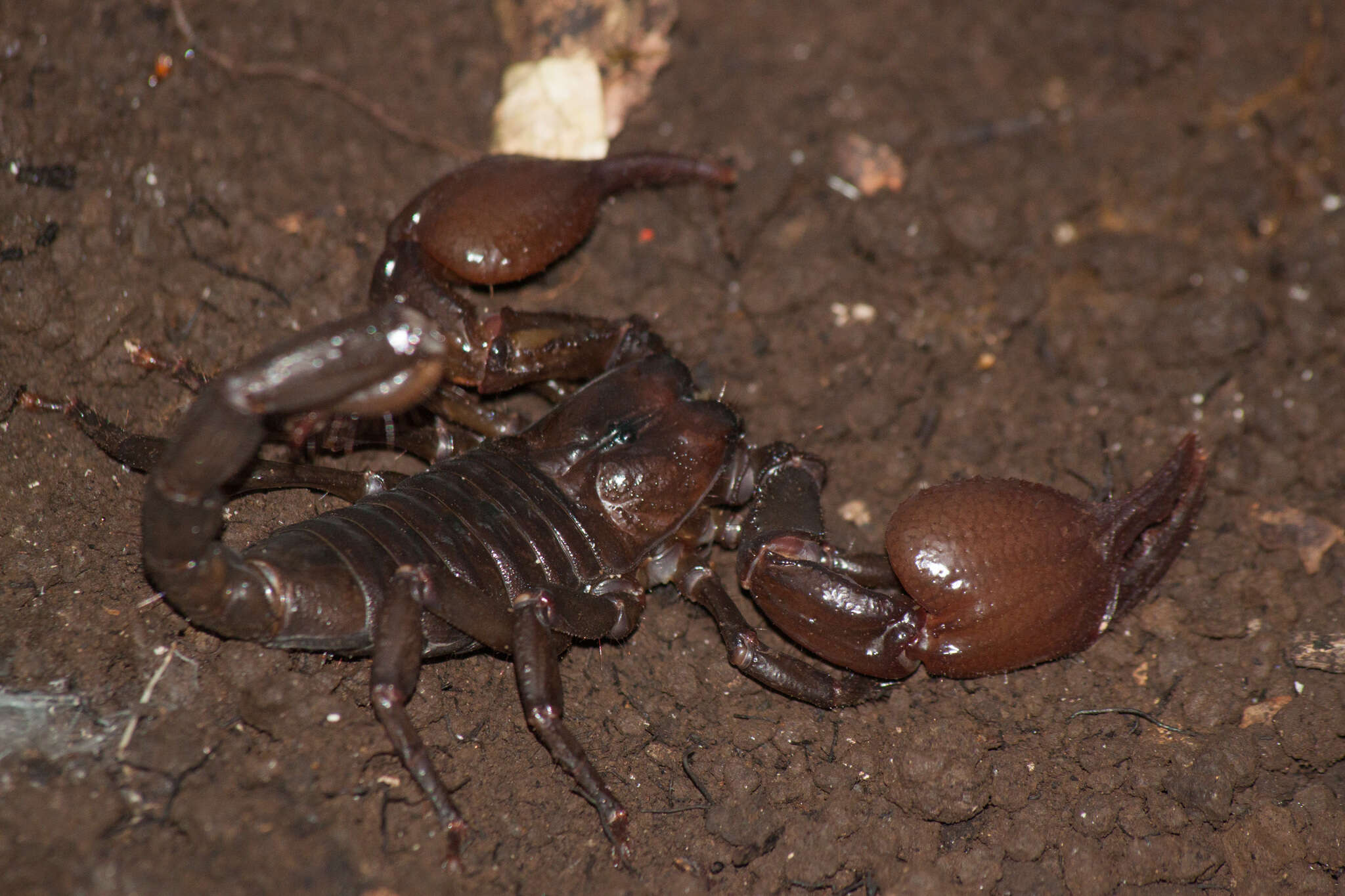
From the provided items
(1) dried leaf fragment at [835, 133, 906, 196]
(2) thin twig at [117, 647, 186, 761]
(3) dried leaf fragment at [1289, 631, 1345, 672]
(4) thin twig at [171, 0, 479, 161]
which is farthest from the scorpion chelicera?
(1) dried leaf fragment at [835, 133, 906, 196]

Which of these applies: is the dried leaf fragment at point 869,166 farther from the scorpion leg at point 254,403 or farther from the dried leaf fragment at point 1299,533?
the scorpion leg at point 254,403

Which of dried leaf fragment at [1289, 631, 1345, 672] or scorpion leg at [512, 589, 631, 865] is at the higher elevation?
scorpion leg at [512, 589, 631, 865]

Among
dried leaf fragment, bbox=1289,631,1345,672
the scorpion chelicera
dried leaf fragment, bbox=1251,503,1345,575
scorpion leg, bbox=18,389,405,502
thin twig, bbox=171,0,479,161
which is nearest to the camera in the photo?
the scorpion chelicera

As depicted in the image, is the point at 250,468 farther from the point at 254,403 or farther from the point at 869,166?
the point at 869,166

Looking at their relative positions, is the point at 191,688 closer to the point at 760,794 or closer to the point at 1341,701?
the point at 760,794

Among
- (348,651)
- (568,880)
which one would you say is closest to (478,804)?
(568,880)

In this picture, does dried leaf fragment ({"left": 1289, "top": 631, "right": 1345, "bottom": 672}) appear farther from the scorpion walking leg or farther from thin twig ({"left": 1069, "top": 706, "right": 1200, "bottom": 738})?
the scorpion walking leg
